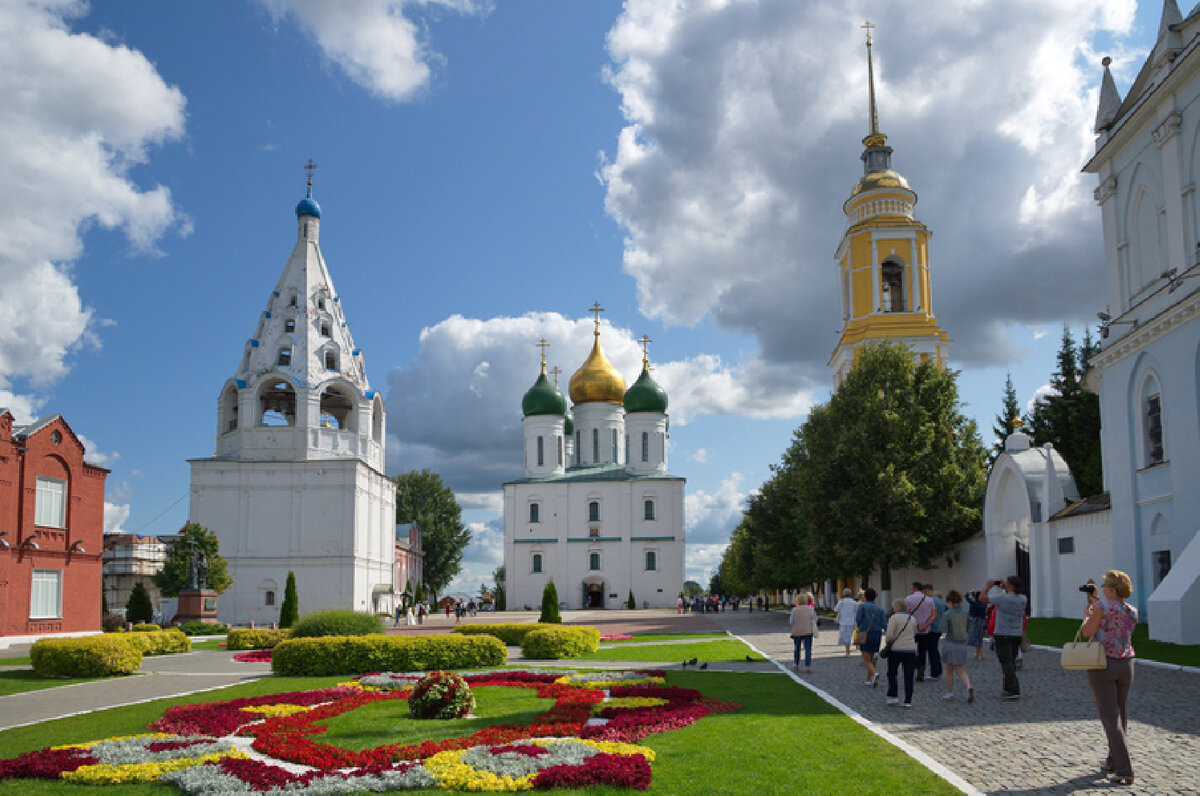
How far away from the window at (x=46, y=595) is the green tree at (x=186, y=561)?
13255 millimetres

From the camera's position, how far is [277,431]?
1962 inches

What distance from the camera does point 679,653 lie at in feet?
73.9

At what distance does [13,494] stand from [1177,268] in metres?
31.0

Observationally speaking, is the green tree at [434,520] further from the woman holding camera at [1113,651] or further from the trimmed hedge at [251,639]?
the woman holding camera at [1113,651]

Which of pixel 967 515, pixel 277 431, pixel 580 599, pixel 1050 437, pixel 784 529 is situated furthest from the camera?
pixel 580 599

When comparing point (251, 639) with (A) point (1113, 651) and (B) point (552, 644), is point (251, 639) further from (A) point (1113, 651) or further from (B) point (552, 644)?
(A) point (1113, 651)

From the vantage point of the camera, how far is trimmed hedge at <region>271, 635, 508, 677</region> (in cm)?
1877

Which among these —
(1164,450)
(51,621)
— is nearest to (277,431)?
(51,621)

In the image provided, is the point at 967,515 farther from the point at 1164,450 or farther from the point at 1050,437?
the point at 1050,437

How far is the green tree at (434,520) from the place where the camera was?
266ft

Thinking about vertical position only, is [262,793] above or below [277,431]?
below

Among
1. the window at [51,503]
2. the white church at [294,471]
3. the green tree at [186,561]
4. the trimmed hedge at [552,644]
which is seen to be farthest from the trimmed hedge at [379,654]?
the white church at [294,471]

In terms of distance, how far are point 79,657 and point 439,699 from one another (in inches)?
431

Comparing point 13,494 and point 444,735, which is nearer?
point 444,735
